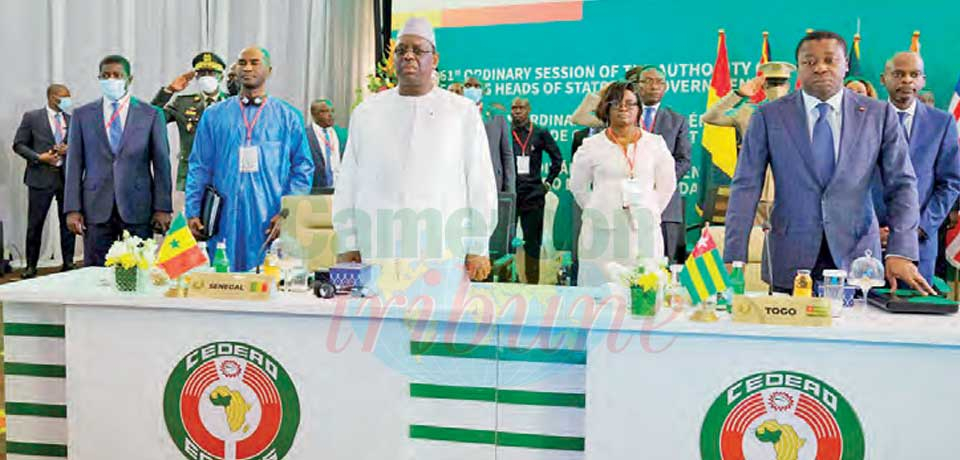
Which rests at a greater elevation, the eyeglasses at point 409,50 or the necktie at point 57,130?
the necktie at point 57,130

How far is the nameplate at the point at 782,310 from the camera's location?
1.98m

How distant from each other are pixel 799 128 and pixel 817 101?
0.30 feet

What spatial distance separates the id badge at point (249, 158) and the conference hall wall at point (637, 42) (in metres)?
3.47

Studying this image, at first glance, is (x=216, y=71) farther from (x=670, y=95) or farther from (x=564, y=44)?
(x=670, y=95)

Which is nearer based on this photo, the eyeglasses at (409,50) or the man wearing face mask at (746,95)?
the eyeglasses at (409,50)

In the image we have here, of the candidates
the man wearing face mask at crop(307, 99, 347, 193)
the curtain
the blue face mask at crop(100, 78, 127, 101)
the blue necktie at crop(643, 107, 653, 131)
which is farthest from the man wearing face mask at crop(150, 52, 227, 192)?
the blue necktie at crop(643, 107, 653, 131)

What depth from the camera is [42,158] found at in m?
6.07

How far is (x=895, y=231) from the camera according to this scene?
95.4 inches

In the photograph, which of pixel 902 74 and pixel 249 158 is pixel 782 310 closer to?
pixel 902 74

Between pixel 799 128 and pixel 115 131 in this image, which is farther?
pixel 115 131

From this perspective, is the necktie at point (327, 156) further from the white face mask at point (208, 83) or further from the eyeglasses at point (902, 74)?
the eyeglasses at point (902, 74)

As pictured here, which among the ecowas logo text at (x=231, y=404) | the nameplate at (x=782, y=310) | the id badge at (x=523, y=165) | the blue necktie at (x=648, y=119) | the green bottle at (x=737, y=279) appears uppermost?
the blue necktie at (x=648, y=119)

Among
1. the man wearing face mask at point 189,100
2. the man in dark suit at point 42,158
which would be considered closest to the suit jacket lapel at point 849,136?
the man wearing face mask at point 189,100

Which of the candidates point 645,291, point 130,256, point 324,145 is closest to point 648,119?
point 324,145
